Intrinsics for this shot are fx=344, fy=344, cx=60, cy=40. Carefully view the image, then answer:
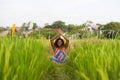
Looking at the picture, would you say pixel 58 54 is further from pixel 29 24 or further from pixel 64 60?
pixel 29 24

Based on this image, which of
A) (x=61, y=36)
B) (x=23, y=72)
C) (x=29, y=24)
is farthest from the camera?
(x=29, y=24)

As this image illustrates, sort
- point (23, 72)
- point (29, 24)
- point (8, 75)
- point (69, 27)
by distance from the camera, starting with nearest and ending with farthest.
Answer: point (8, 75) < point (23, 72) < point (29, 24) < point (69, 27)

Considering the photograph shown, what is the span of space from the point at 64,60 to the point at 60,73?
121 centimetres

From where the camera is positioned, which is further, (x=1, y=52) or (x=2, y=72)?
(x=1, y=52)

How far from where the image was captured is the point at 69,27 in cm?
3091

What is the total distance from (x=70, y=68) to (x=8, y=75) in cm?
320

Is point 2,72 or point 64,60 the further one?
point 64,60

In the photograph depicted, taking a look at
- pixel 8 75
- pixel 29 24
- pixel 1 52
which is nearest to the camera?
pixel 8 75

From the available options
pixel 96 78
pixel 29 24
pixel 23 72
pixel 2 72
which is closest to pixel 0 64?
pixel 2 72

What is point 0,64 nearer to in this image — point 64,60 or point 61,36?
point 64,60

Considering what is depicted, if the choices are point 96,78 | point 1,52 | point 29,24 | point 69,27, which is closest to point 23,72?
point 1,52

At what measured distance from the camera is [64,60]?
650 centimetres

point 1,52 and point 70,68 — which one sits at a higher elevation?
point 1,52

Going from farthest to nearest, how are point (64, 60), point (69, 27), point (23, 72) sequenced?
1. point (69, 27)
2. point (64, 60)
3. point (23, 72)
